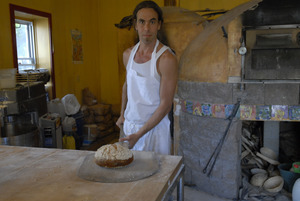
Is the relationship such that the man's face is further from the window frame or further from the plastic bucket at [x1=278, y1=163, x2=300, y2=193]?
the window frame

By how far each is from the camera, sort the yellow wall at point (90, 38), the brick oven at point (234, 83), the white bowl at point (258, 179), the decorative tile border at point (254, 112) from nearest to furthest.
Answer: the brick oven at point (234, 83), the decorative tile border at point (254, 112), the white bowl at point (258, 179), the yellow wall at point (90, 38)

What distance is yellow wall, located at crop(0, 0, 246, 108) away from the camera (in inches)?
214

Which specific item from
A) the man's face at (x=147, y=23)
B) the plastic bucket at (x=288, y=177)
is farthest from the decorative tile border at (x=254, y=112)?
the man's face at (x=147, y=23)

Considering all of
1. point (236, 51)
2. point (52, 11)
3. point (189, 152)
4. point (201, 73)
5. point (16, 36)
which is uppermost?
point (52, 11)

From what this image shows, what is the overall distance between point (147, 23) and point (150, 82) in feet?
1.29

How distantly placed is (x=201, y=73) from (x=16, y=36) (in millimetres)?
3075

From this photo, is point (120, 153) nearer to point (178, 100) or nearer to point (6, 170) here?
point (6, 170)

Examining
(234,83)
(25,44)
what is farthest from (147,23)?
(25,44)

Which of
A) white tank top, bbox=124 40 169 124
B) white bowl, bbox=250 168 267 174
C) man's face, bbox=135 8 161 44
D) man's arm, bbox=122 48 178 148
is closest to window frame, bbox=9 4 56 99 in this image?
white tank top, bbox=124 40 169 124

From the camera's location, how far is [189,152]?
3.74m

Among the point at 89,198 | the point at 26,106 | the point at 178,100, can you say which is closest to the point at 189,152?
the point at 178,100

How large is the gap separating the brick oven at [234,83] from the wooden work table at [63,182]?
79.2 inches

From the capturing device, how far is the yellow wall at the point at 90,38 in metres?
5.43

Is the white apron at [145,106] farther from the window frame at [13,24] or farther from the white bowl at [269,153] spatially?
the window frame at [13,24]
